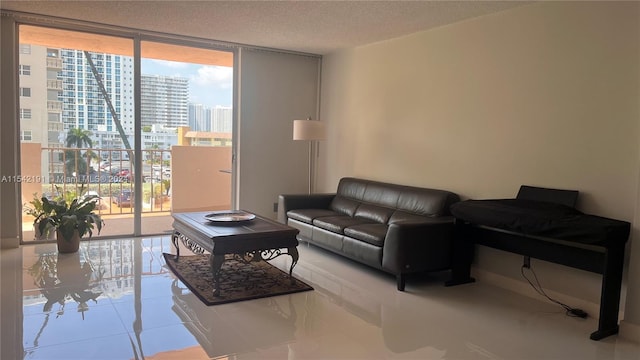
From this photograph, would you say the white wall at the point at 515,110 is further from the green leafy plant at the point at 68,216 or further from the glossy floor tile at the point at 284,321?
the green leafy plant at the point at 68,216

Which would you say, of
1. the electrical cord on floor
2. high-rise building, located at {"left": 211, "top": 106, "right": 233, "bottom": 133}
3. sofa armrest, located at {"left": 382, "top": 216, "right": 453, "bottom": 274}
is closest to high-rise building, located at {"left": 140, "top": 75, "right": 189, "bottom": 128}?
high-rise building, located at {"left": 211, "top": 106, "right": 233, "bottom": 133}

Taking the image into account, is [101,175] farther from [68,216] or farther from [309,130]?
[309,130]

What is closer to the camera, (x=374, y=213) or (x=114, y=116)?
(x=374, y=213)

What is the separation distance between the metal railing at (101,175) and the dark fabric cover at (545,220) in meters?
4.02

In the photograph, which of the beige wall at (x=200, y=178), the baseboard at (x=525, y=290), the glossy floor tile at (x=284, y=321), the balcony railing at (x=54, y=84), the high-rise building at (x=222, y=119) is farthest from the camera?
the beige wall at (x=200, y=178)

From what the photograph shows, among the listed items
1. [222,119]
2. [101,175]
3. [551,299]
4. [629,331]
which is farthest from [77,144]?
[629,331]

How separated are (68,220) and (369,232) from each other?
300 centimetres

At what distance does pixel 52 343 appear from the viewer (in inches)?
103

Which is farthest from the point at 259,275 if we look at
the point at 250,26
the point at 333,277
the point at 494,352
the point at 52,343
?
→ the point at 250,26

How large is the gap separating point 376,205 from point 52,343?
3.28m

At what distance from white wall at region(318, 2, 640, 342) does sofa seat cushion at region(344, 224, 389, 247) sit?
0.87 meters

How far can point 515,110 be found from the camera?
3934mm

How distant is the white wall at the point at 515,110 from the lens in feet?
10.6

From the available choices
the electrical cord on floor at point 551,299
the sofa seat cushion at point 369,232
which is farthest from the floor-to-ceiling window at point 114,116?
the electrical cord on floor at point 551,299
